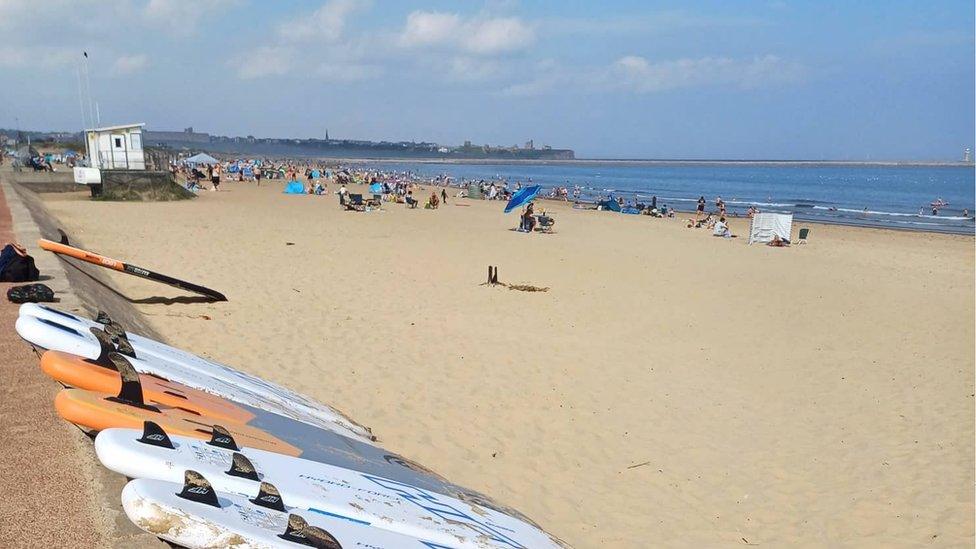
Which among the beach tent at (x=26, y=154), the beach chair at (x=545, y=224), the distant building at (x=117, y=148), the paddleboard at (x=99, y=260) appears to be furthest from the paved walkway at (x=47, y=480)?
the beach tent at (x=26, y=154)

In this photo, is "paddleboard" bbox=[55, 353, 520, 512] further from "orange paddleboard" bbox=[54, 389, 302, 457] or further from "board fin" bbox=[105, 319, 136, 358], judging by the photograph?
"board fin" bbox=[105, 319, 136, 358]

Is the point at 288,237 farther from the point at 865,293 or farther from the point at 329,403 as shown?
the point at 865,293

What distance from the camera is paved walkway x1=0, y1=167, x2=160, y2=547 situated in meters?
2.49

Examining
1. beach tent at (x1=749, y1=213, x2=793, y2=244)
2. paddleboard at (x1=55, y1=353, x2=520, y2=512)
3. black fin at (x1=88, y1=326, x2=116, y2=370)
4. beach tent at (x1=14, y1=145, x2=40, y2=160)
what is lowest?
beach tent at (x1=749, y1=213, x2=793, y2=244)

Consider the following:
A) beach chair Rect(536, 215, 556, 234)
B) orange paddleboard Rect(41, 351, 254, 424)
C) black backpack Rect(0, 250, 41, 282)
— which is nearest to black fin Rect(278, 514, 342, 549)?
orange paddleboard Rect(41, 351, 254, 424)

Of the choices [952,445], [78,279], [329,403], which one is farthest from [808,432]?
[78,279]

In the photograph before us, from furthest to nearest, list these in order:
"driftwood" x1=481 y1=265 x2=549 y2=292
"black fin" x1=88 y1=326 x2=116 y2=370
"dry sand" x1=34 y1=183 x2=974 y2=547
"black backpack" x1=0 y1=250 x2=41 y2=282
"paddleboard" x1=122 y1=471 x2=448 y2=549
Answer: "driftwood" x1=481 y1=265 x2=549 y2=292 < "black backpack" x1=0 y1=250 x2=41 y2=282 < "dry sand" x1=34 y1=183 x2=974 y2=547 < "black fin" x1=88 y1=326 x2=116 y2=370 < "paddleboard" x1=122 y1=471 x2=448 y2=549

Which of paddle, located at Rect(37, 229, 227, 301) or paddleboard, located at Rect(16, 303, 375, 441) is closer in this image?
paddleboard, located at Rect(16, 303, 375, 441)

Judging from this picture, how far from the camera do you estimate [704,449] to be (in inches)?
232

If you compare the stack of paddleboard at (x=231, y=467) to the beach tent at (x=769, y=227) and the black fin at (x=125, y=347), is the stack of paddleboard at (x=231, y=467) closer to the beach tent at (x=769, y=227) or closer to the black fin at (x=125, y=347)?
the black fin at (x=125, y=347)

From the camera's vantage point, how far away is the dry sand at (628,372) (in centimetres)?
502

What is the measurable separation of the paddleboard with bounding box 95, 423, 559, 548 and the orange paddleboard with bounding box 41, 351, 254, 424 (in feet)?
2.08

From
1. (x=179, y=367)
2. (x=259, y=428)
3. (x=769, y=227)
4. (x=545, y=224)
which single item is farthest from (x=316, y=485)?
(x=769, y=227)

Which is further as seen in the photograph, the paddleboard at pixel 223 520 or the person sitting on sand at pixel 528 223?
the person sitting on sand at pixel 528 223
